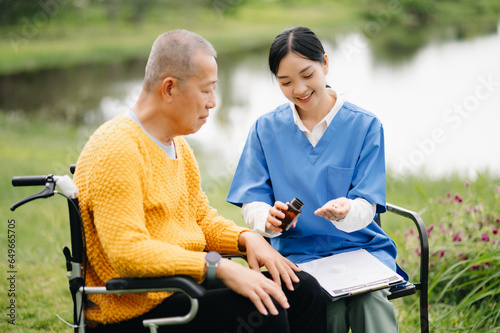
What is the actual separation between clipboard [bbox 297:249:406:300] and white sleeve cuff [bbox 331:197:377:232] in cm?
15

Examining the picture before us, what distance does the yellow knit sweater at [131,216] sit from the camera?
1696mm

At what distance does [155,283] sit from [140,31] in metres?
17.4

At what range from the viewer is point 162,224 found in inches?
75.4

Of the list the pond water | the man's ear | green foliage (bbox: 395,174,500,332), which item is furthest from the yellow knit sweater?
the pond water

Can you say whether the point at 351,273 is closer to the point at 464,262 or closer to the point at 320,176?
the point at 320,176

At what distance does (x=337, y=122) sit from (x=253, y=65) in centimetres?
1186

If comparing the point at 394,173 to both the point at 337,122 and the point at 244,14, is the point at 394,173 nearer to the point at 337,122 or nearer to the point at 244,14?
the point at 337,122

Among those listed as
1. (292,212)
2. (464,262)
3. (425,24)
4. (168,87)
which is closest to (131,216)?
(168,87)

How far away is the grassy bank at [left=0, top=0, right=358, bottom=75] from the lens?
16.0 m

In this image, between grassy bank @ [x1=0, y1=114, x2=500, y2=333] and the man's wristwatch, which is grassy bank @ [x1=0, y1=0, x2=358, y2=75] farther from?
the man's wristwatch

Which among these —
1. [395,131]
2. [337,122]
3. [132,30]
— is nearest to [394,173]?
[395,131]

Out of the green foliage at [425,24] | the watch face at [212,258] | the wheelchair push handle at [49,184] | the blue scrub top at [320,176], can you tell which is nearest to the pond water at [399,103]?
the green foliage at [425,24]

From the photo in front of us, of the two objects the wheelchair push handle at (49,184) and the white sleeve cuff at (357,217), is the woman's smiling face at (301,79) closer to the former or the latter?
the white sleeve cuff at (357,217)

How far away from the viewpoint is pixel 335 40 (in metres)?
13.1
